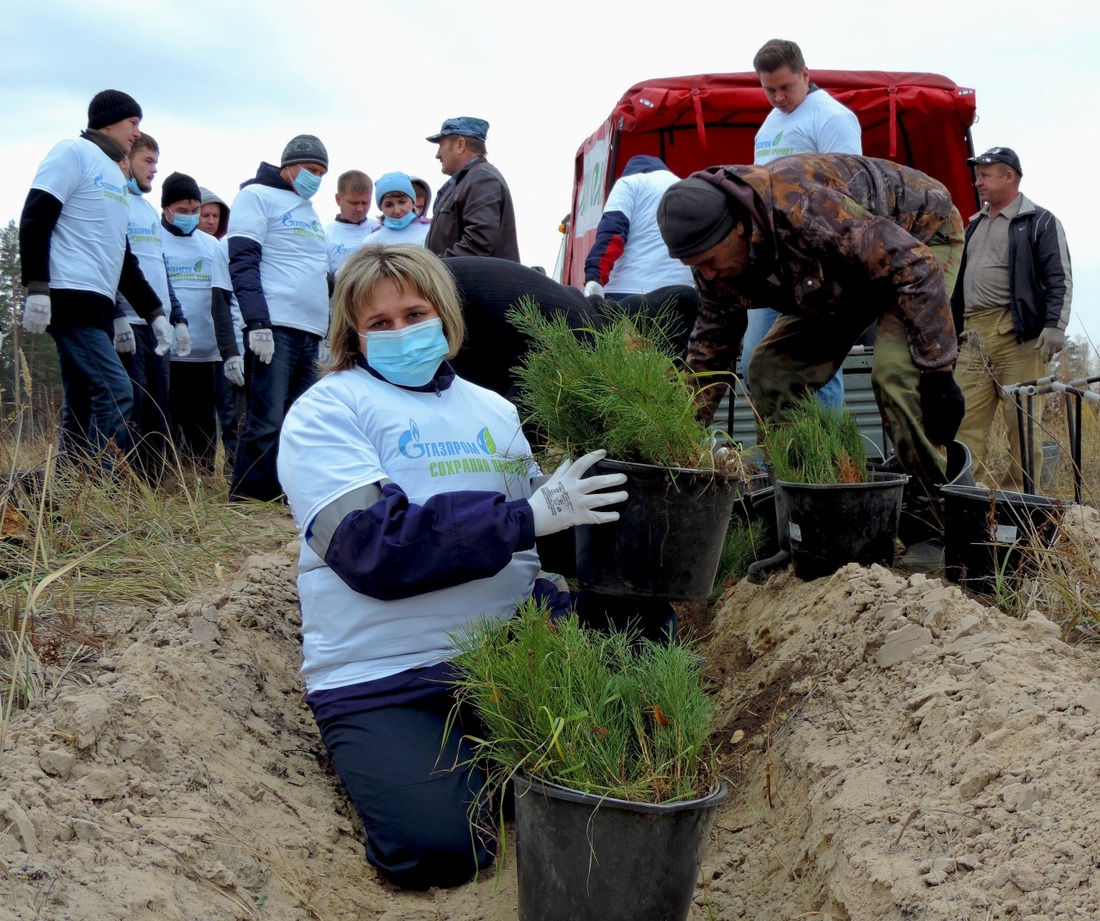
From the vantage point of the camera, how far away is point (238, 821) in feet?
7.39

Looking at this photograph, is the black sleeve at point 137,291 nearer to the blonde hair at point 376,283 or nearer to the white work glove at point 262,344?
the white work glove at point 262,344

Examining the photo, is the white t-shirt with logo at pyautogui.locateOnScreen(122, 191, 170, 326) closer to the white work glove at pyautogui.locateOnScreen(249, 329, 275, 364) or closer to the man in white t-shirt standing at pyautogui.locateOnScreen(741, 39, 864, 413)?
the white work glove at pyautogui.locateOnScreen(249, 329, 275, 364)

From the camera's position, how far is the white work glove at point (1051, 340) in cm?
561

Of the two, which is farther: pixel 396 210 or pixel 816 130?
pixel 396 210

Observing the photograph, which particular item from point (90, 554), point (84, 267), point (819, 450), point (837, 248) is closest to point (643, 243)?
point (837, 248)

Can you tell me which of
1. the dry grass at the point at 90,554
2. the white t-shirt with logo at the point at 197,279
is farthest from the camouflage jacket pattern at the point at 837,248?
the white t-shirt with logo at the point at 197,279

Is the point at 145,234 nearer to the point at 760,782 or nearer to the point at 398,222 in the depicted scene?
the point at 398,222

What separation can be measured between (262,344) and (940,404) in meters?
3.47

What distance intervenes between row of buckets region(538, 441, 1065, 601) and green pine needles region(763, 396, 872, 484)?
8 centimetres

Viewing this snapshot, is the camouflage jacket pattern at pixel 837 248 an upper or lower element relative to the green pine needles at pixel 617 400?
upper

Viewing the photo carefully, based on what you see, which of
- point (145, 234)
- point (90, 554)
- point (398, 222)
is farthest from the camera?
point (398, 222)

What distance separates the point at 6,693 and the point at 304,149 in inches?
159

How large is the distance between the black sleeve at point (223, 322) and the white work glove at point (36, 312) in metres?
1.86

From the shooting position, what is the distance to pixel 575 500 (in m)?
2.43
